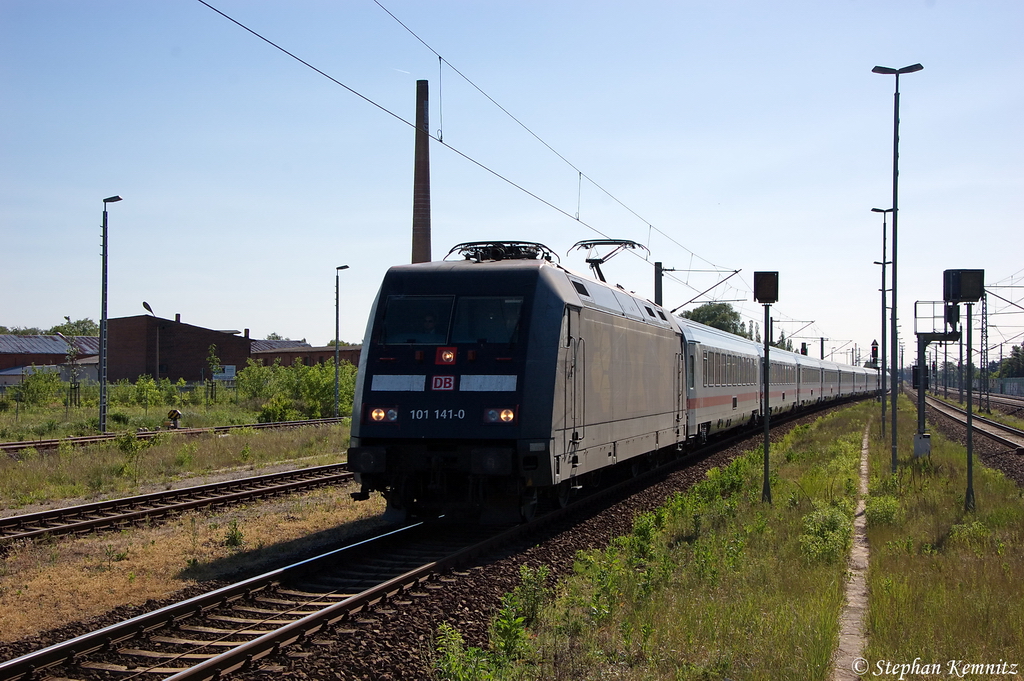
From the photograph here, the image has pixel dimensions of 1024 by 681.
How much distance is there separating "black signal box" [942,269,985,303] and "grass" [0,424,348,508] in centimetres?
1462

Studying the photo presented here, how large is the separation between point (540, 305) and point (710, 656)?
17.8 feet

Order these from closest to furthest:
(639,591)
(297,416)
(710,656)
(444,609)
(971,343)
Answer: (710,656)
(444,609)
(639,591)
(971,343)
(297,416)

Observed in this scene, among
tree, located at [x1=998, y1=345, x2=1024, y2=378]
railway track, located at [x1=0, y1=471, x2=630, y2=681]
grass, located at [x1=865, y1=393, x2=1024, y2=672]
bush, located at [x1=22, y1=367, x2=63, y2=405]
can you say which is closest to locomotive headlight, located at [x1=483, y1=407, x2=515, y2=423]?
railway track, located at [x1=0, y1=471, x2=630, y2=681]

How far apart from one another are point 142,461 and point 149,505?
683 cm

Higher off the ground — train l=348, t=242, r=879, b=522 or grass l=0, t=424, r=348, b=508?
train l=348, t=242, r=879, b=522

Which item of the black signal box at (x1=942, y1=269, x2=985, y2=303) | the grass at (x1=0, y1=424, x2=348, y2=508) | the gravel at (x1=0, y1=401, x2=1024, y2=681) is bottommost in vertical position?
the grass at (x1=0, y1=424, x2=348, y2=508)

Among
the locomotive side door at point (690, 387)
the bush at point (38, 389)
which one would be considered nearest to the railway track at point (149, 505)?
the locomotive side door at point (690, 387)

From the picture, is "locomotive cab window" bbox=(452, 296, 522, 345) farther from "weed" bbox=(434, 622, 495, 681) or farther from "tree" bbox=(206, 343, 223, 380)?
"tree" bbox=(206, 343, 223, 380)

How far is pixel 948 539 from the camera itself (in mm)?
10945

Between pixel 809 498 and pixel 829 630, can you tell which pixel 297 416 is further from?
pixel 829 630

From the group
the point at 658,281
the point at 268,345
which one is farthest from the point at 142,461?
the point at 268,345

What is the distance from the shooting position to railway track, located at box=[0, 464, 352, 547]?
39.7ft

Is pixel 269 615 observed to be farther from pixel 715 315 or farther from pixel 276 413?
pixel 715 315

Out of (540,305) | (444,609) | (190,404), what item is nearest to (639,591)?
(444,609)
